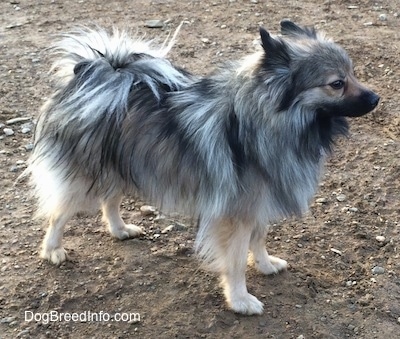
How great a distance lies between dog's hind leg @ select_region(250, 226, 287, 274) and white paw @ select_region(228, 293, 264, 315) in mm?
274

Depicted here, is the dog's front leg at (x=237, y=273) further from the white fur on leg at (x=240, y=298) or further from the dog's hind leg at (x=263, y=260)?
the dog's hind leg at (x=263, y=260)

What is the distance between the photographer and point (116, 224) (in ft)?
12.4

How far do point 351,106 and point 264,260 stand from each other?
1.08 meters

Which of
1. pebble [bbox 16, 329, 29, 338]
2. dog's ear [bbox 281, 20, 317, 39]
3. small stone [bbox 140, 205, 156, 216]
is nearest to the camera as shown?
dog's ear [bbox 281, 20, 317, 39]

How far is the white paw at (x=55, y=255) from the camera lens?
3.58 meters

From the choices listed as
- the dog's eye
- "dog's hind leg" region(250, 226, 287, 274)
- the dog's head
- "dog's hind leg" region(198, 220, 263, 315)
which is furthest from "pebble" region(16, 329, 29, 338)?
the dog's eye

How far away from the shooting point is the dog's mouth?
9.30 ft

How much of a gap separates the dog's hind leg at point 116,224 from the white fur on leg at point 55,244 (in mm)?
295

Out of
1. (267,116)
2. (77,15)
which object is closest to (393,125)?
(267,116)

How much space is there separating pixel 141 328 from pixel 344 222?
4.80ft

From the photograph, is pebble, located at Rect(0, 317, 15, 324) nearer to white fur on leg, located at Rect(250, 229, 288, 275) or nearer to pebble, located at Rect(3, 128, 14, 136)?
white fur on leg, located at Rect(250, 229, 288, 275)

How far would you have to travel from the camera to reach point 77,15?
21.8ft

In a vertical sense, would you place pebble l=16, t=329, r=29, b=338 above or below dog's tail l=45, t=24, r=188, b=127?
below

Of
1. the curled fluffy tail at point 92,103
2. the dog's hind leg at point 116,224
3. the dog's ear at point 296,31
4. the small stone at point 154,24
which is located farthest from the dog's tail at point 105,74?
the small stone at point 154,24
